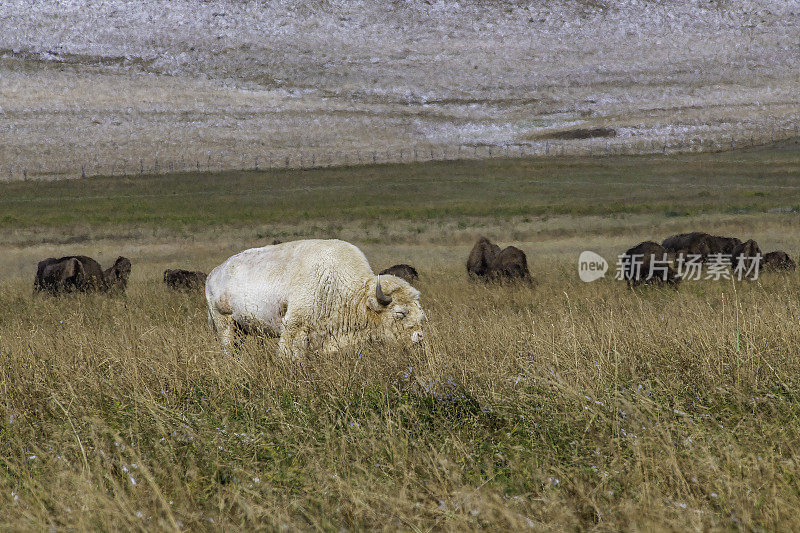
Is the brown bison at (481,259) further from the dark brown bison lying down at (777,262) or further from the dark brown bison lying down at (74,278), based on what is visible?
the dark brown bison lying down at (74,278)

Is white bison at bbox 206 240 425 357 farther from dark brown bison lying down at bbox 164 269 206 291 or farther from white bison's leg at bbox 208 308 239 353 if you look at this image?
dark brown bison lying down at bbox 164 269 206 291

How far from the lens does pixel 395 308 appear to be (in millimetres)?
7234

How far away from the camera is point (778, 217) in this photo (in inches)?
1326

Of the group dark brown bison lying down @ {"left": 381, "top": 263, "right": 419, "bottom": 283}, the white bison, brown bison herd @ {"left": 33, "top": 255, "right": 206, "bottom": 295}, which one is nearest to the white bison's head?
the white bison

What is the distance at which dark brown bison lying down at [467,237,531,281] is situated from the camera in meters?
16.4

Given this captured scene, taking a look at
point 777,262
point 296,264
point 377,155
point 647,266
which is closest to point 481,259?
point 647,266

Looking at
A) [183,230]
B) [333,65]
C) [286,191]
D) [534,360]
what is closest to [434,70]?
[333,65]

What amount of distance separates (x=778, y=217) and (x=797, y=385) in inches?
1283

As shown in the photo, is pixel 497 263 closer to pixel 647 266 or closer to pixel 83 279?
pixel 647 266

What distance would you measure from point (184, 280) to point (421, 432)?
41.3 ft

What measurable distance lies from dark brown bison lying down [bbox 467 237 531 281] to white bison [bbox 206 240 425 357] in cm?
762

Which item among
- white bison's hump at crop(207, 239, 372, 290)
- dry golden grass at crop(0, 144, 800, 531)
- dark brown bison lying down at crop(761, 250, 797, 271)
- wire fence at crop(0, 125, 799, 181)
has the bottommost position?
dark brown bison lying down at crop(761, 250, 797, 271)

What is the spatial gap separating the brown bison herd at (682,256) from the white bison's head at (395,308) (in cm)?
764

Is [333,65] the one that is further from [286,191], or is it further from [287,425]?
[287,425]
